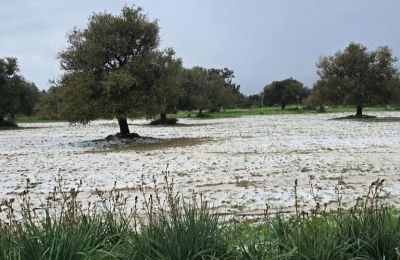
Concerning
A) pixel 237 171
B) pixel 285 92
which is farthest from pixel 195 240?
pixel 285 92

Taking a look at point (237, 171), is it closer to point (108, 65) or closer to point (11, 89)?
point (108, 65)

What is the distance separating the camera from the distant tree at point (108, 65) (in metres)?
30.5

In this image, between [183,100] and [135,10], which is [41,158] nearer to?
[135,10]

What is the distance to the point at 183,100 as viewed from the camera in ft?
241

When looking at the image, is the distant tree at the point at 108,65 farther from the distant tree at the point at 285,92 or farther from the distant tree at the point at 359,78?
the distant tree at the point at 285,92

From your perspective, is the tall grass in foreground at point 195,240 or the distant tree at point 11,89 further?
the distant tree at point 11,89

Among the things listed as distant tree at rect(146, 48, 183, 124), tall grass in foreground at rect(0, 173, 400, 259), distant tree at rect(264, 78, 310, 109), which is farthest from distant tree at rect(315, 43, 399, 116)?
distant tree at rect(264, 78, 310, 109)

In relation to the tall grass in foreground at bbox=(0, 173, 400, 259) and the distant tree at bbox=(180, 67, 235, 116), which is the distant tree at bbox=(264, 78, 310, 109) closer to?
the distant tree at bbox=(180, 67, 235, 116)

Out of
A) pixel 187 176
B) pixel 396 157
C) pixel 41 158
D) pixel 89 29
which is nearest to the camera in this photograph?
pixel 187 176

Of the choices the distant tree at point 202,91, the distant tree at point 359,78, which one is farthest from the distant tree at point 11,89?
the distant tree at point 359,78

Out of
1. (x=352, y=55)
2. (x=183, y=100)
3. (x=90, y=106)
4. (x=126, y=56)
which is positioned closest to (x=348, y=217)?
(x=90, y=106)

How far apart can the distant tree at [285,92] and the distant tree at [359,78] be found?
7259cm

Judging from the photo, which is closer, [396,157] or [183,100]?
[396,157]

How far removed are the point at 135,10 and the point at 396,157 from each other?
21.6 m
